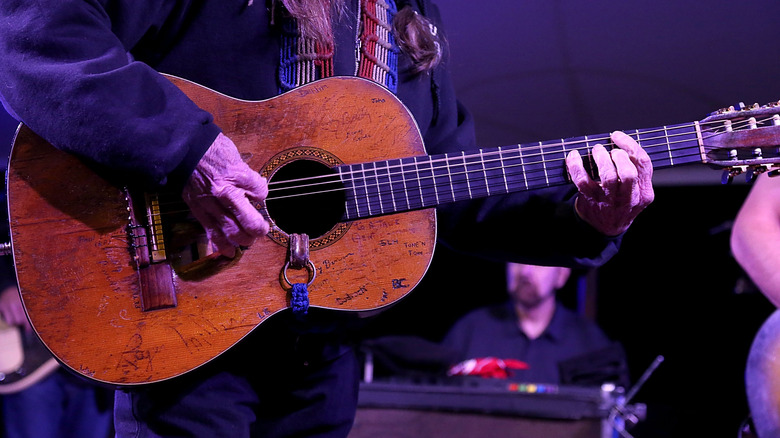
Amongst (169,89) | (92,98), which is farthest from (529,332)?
(92,98)

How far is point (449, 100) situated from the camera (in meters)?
1.80

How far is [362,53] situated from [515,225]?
604 mm

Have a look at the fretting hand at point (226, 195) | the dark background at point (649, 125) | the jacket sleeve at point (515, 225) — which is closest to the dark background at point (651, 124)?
the dark background at point (649, 125)

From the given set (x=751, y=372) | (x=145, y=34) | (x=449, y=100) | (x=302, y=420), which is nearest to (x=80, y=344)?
(x=302, y=420)

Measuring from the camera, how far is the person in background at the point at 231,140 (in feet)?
3.74

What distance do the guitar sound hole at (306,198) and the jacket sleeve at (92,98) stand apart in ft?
0.75

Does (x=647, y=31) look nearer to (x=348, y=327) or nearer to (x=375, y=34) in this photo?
(x=375, y=34)

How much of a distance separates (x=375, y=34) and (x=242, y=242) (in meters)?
0.68

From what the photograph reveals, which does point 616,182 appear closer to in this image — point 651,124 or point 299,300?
point 299,300

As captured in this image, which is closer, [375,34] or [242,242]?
[242,242]

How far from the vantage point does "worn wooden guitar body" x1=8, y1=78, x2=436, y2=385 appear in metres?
1.22

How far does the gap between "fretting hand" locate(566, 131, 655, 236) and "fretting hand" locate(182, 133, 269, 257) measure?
749 mm

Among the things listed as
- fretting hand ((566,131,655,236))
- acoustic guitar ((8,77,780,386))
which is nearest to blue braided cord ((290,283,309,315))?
acoustic guitar ((8,77,780,386))

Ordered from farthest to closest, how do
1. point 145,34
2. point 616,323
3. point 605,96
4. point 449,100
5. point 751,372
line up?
point 616,323 → point 605,96 → point 751,372 → point 449,100 → point 145,34
